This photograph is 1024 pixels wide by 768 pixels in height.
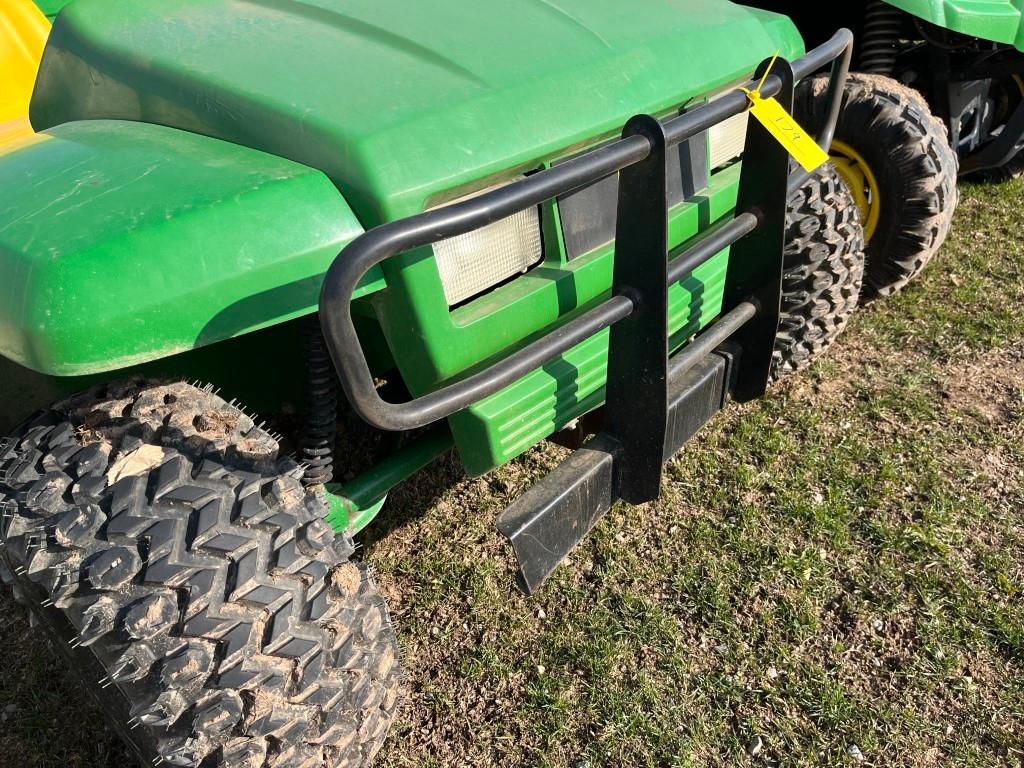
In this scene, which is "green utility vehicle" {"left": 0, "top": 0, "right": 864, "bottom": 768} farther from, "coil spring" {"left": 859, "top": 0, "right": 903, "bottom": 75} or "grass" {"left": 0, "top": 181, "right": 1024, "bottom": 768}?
"coil spring" {"left": 859, "top": 0, "right": 903, "bottom": 75}

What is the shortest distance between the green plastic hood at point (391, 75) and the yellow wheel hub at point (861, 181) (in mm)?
1382

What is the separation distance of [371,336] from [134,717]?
35.3 inches

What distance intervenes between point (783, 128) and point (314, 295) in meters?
1.14

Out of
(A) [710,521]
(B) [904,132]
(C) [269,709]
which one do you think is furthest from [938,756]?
(B) [904,132]

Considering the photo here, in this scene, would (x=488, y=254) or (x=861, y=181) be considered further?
(x=861, y=181)

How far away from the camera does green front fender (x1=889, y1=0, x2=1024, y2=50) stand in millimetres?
3113

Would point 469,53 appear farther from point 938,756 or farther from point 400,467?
point 938,756

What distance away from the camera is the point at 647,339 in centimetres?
183

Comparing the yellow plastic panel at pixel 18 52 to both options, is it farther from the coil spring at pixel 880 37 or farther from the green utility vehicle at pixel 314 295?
the coil spring at pixel 880 37

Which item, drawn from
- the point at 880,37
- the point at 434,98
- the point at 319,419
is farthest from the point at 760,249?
the point at 880,37

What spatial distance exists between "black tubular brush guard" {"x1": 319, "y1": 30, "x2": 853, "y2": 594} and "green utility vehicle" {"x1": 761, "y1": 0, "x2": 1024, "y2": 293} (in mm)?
679

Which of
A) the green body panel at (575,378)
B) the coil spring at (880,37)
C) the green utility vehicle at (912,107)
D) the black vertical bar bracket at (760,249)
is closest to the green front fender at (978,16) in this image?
the green utility vehicle at (912,107)

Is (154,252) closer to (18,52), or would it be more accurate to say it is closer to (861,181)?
(18,52)

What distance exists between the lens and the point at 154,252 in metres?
1.37
